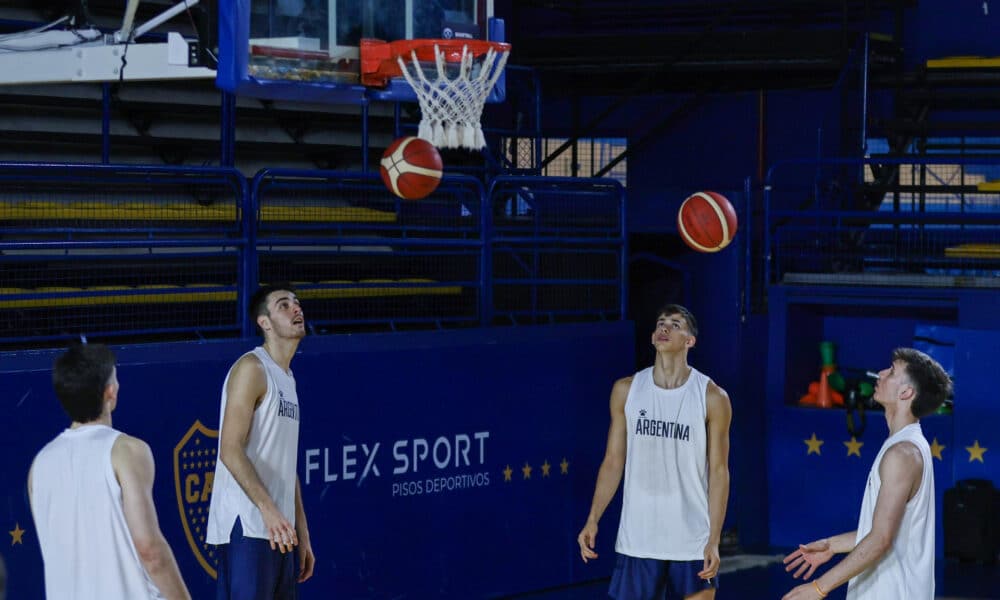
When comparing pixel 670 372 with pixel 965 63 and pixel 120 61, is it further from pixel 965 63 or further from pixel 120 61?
pixel 965 63

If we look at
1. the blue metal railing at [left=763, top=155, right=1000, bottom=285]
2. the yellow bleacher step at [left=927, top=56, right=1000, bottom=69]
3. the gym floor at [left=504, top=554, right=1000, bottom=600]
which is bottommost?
the gym floor at [left=504, top=554, right=1000, bottom=600]

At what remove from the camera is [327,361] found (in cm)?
896

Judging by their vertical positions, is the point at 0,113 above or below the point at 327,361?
above

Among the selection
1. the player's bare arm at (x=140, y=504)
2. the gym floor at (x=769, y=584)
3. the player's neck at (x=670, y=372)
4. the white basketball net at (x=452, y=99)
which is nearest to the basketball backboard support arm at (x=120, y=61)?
the white basketball net at (x=452, y=99)

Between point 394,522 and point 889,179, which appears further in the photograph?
point 889,179

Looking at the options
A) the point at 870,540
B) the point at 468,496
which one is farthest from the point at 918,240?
the point at 870,540

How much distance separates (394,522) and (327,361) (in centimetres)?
120

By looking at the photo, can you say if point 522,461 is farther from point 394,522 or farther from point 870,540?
point 870,540

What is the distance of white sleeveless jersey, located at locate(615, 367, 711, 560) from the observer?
23.6 ft

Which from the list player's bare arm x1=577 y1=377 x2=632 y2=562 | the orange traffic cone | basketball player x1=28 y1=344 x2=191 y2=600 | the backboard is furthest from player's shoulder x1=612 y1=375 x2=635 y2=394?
the orange traffic cone

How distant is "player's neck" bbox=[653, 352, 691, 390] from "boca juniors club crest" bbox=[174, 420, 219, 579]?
106 inches

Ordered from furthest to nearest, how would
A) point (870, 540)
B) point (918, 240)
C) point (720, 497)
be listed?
point (918, 240)
point (720, 497)
point (870, 540)

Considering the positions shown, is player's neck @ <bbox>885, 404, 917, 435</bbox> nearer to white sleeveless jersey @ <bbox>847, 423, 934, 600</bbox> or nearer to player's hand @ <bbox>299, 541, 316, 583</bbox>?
white sleeveless jersey @ <bbox>847, 423, 934, 600</bbox>

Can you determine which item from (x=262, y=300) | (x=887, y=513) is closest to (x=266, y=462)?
(x=262, y=300)
